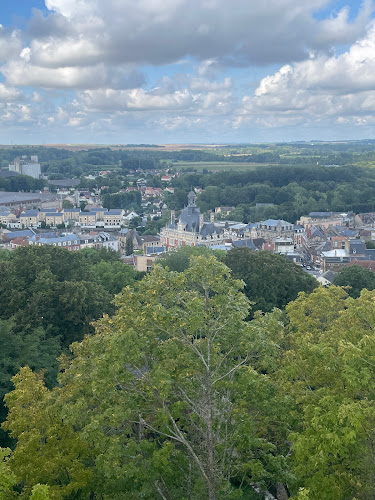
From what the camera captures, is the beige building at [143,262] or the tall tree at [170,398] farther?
the beige building at [143,262]

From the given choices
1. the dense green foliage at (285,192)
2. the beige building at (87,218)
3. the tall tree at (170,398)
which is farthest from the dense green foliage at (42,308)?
the dense green foliage at (285,192)

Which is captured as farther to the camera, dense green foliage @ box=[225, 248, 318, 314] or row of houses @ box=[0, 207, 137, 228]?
row of houses @ box=[0, 207, 137, 228]

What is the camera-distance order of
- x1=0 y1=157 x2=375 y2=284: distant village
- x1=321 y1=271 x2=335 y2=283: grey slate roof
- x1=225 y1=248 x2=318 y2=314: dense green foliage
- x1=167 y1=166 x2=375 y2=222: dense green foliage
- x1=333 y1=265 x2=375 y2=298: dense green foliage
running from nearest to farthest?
x1=225 y1=248 x2=318 y2=314: dense green foliage → x1=333 y1=265 x2=375 y2=298: dense green foliage → x1=321 y1=271 x2=335 y2=283: grey slate roof → x1=0 y1=157 x2=375 y2=284: distant village → x1=167 y1=166 x2=375 y2=222: dense green foliage

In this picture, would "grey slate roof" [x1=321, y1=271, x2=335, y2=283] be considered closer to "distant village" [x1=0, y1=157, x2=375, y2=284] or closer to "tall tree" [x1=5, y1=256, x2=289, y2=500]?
"distant village" [x1=0, y1=157, x2=375, y2=284]

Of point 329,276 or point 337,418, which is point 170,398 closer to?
point 337,418

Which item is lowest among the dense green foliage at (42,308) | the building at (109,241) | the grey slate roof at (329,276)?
the building at (109,241)

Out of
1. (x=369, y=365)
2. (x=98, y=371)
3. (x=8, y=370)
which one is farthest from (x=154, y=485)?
(x=8, y=370)

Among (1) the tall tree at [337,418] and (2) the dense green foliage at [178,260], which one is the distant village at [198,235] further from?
(1) the tall tree at [337,418]

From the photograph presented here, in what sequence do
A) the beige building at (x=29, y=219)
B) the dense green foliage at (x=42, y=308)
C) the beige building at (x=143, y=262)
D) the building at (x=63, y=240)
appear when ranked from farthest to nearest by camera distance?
the beige building at (x=29, y=219) < the building at (x=63, y=240) < the beige building at (x=143, y=262) < the dense green foliage at (x=42, y=308)

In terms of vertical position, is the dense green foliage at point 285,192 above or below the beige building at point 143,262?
above

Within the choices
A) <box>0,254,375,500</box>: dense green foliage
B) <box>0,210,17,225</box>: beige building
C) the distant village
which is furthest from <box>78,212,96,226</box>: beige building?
<box>0,254,375,500</box>: dense green foliage
